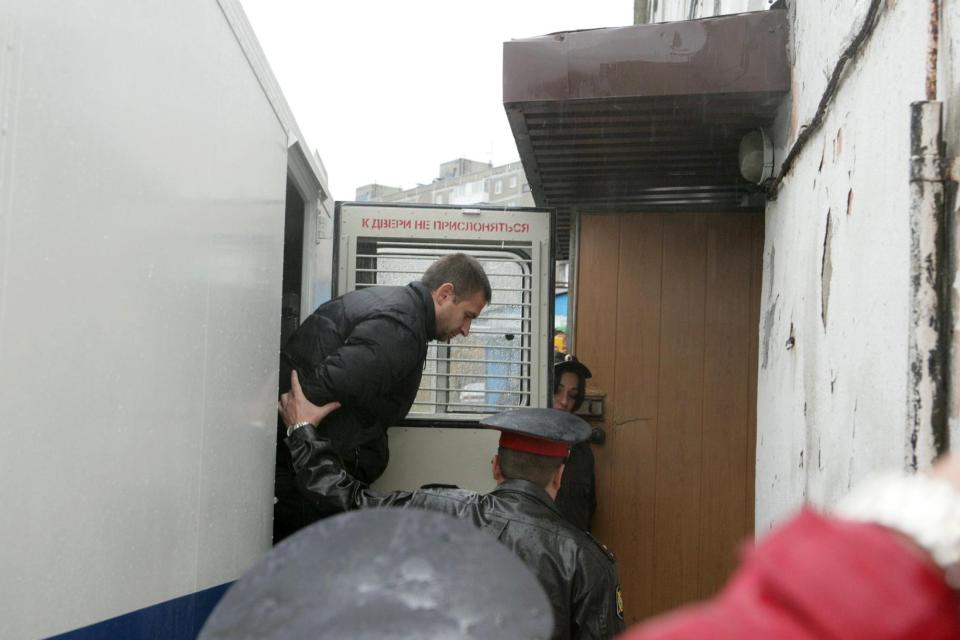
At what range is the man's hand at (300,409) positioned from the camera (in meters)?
3.28

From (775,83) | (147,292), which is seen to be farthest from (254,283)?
(775,83)

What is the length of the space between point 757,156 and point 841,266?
1.57 m

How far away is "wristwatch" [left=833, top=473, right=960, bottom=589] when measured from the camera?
57 cm

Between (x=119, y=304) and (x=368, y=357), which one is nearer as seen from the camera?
(x=119, y=304)

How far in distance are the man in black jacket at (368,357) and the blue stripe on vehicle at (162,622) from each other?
1.06m

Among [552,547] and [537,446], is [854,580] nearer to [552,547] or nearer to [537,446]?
[552,547]

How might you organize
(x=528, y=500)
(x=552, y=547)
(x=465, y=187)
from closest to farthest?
(x=552, y=547) → (x=528, y=500) → (x=465, y=187)

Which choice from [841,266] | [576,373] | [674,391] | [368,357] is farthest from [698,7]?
[841,266]

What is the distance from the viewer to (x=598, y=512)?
5.08m

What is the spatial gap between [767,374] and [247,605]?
11.0ft

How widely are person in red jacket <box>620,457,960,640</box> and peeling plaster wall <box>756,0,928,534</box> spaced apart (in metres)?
1.36

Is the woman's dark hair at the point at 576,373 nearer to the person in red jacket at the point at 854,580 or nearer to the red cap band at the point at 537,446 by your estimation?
the red cap band at the point at 537,446

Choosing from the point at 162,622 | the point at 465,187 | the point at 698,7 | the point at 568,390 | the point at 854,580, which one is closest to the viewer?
the point at 854,580

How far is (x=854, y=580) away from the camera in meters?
0.55
